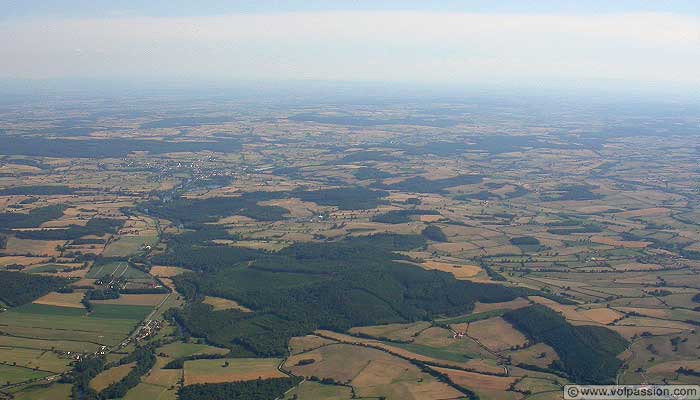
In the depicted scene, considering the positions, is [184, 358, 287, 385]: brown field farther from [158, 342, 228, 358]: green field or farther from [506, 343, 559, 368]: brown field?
[506, 343, 559, 368]: brown field

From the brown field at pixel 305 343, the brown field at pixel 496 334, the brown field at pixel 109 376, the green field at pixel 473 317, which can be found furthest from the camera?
the green field at pixel 473 317

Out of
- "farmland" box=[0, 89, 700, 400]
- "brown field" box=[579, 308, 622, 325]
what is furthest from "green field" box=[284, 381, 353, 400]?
"brown field" box=[579, 308, 622, 325]

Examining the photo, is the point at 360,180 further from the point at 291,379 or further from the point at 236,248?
the point at 291,379

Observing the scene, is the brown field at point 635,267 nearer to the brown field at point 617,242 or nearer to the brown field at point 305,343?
the brown field at point 617,242

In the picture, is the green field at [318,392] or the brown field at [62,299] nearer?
the green field at [318,392]

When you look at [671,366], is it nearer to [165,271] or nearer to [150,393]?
[150,393]

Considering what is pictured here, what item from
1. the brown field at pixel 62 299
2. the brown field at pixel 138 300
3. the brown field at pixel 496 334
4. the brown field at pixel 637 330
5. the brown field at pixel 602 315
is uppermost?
the brown field at pixel 637 330

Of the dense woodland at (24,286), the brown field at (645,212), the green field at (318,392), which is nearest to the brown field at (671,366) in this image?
the green field at (318,392)
